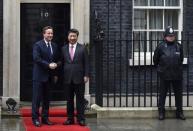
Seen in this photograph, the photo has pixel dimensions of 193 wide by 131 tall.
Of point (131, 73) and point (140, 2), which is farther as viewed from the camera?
point (140, 2)

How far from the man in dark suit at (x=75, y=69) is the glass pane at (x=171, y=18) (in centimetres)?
390

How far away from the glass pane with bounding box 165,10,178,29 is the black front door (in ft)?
7.98

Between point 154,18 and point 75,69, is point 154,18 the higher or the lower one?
the higher one

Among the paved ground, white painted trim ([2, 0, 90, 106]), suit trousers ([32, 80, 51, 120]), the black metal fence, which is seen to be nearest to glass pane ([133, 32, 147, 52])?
the black metal fence

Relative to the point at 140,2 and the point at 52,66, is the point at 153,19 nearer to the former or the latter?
the point at 140,2

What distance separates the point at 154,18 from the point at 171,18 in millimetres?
417

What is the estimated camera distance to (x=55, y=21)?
1460cm

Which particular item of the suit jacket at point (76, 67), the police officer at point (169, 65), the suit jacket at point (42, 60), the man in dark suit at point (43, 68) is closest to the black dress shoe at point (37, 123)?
the man in dark suit at point (43, 68)

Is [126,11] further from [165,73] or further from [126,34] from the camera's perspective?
[165,73]

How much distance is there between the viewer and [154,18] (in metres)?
15.2

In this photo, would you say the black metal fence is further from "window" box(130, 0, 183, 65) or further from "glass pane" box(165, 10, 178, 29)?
"glass pane" box(165, 10, 178, 29)

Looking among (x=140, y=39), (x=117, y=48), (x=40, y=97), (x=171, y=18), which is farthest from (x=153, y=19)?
(x=40, y=97)

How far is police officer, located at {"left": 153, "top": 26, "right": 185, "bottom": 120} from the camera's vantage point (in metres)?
12.9

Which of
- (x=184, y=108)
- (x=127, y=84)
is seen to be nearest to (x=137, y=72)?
(x=127, y=84)
